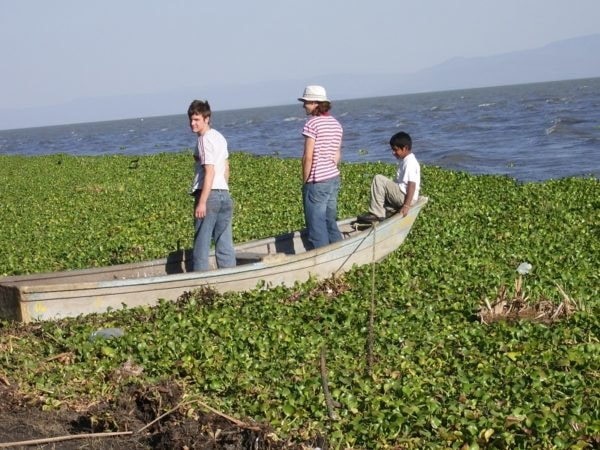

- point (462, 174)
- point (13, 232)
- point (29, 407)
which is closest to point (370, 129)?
point (462, 174)

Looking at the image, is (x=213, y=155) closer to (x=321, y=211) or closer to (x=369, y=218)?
(x=321, y=211)

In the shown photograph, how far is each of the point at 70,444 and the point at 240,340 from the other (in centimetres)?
232

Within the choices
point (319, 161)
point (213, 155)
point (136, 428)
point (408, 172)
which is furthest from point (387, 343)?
point (408, 172)

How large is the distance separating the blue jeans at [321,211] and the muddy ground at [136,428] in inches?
192

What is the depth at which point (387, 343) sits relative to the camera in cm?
869

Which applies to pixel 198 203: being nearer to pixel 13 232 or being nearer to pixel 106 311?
pixel 106 311

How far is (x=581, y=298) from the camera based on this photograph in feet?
31.3

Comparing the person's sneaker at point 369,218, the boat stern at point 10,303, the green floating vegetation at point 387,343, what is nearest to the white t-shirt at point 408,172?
the person's sneaker at point 369,218

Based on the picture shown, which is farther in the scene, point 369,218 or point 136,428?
point 369,218

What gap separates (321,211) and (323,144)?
38.6 inches

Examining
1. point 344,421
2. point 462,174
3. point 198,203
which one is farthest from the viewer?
point 462,174

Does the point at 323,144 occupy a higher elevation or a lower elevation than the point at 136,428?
higher

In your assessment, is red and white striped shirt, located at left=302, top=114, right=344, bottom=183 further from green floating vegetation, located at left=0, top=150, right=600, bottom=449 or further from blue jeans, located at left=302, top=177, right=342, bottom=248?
green floating vegetation, located at left=0, top=150, right=600, bottom=449

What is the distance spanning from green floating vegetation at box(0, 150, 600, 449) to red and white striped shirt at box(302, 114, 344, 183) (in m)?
1.37
